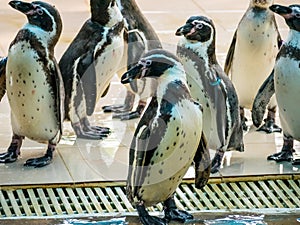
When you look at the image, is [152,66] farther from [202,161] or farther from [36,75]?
[36,75]

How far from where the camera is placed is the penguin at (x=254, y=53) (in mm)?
6375

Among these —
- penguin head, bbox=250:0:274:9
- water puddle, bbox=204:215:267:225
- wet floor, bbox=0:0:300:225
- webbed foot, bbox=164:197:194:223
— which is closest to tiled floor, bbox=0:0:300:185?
wet floor, bbox=0:0:300:225

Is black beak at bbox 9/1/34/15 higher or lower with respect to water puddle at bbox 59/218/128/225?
higher

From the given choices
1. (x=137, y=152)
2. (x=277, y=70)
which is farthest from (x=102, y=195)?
(x=277, y=70)

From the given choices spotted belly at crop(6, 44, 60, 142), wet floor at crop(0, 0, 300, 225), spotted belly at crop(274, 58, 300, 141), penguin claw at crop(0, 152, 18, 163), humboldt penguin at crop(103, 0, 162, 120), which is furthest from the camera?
humboldt penguin at crop(103, 0, 162, 120)

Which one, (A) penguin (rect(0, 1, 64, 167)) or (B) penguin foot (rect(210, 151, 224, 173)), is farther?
(B) penguin foot (rect(210, 151, 224, 173))

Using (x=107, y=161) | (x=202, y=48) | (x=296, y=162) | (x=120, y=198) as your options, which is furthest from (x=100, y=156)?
(x=296, y=162)

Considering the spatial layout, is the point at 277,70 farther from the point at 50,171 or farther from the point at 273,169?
the point at 50,171

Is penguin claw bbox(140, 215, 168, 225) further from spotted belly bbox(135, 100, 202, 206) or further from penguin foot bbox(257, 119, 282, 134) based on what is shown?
penguin foot bbox(257, 119, 282, 134)

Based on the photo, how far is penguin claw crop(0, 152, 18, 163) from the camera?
5902 millimetres

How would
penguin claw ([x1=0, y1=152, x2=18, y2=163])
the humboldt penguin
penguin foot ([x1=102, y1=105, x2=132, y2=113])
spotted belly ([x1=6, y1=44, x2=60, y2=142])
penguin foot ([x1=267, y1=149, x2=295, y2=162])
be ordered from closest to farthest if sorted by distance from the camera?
1. spotted belly ([x1=6, y1=44, x2=60, y2=142])
2. penguin claw ([x1=0, y1=152, x2=18, y2=163])
3. penguin foot ([x1=267, y1=149, x2=295, y2=162])
4. the humboldt penguin
5. penguin foot ([x1=102, y1=105, x2=132, y2=113])

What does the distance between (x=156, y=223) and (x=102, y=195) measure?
66 cm

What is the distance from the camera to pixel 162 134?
4770mm

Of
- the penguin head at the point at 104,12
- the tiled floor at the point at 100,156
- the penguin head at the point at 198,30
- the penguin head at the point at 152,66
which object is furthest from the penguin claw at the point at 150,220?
the penguin head at the point at 104,12
